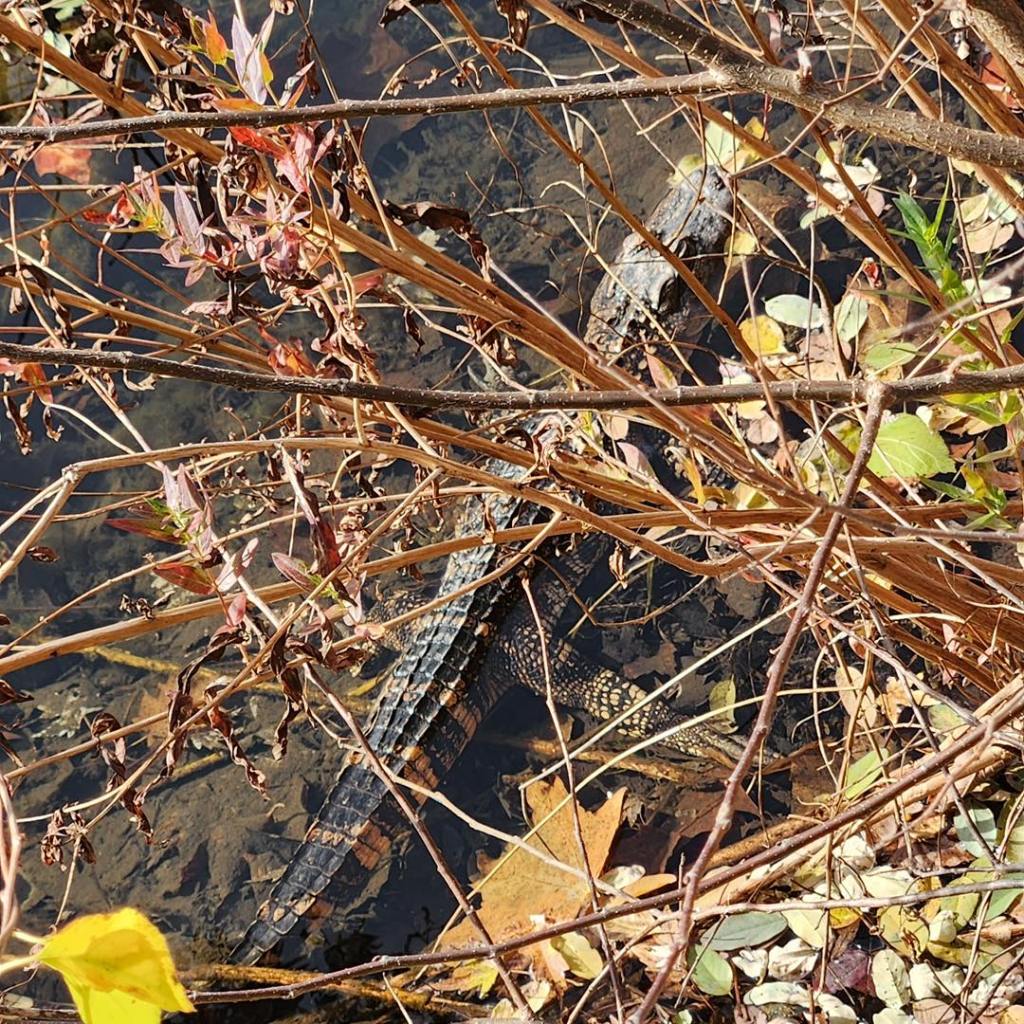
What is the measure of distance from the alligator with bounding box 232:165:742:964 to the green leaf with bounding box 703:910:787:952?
118 centimetres

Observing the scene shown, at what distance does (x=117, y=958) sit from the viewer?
55 centimetres

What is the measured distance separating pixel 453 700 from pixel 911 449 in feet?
8.62

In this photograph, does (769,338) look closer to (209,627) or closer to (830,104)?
(830,104)

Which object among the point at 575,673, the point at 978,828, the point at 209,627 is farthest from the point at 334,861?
the point at 978,828

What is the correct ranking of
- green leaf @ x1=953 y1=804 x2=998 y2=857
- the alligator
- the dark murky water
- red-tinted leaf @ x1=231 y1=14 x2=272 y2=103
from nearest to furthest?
red-tinted leaf @ x1=231 y1=14 x2=272 y2=103 → green leaf @ x1=953 y1=804 x2=998 y2=857 → the alligator → the dark murky water

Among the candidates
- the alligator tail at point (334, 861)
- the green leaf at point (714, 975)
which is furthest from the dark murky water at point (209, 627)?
the green leaf at point (714, 975)

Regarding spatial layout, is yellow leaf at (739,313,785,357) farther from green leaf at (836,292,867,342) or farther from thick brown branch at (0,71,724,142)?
thick brown branch at (0,71,724,142)

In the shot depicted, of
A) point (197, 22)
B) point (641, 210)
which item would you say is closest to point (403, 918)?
point (197, 22)

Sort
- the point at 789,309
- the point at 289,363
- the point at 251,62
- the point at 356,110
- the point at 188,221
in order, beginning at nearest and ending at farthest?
the point at 356,110 < the point at 251,62 < the point at 188,221 < the point at 289,363 < the point at 789,309

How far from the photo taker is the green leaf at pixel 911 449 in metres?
1.69

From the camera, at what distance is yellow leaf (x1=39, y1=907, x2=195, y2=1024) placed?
1.77 ft

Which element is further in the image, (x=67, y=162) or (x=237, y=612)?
Result: (x=67, y=162)

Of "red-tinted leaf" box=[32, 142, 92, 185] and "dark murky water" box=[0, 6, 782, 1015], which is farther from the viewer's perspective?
"dark murky water" box=[0, 6, 782, 1015]

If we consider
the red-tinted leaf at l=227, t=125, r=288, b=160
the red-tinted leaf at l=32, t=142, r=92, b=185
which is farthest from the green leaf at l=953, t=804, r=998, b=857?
the red-tinted leaf at l=32, t=142, r=92, b=185
